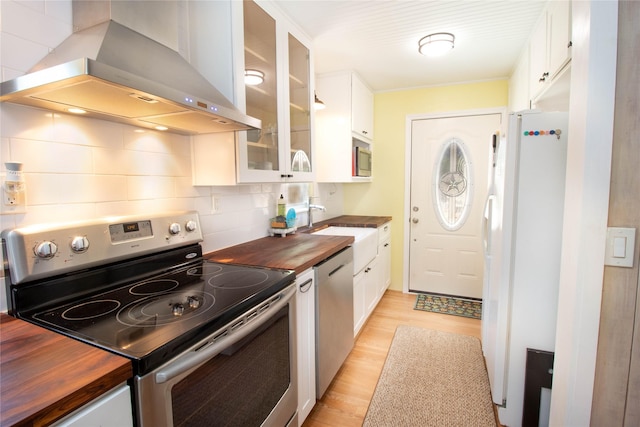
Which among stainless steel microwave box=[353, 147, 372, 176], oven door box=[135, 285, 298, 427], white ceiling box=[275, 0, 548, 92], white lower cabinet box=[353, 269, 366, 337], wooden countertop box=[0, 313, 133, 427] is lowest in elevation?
white lower cabinet box=[353, 269, 366, 337]

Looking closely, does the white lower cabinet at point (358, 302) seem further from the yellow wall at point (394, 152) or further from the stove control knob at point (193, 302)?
the stove control knob at point (193, 302)

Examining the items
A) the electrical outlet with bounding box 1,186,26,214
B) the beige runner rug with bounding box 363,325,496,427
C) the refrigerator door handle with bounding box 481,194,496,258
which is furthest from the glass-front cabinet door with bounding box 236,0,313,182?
the beige runner rug with bounding box 363,325,496,427

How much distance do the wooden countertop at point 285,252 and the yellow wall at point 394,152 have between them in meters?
1.73

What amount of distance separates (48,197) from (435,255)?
3468mm

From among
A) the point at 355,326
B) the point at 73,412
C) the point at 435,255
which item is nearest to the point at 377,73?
the point at 435,255

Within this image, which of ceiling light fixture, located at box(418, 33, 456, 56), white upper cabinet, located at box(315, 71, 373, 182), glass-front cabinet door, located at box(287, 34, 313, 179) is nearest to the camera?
glass-front cabinet door, located at box(287, 34, 313, 179)

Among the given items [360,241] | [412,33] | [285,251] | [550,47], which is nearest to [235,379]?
[285,251]

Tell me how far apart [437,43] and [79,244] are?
8.43 feet

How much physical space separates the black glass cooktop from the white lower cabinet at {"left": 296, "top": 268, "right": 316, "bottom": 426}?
7.6 inches

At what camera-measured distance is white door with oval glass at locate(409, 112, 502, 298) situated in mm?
3430

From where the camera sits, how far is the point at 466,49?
263cm

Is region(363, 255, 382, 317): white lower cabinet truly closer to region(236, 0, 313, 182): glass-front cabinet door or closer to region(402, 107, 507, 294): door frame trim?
region(402, 107, 507, 294): door frame trim

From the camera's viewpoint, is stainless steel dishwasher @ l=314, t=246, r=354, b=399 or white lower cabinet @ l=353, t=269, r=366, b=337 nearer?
stainless steel dishwasher @ l=314, t=246, r=354, b=399

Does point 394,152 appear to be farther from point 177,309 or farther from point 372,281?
point 177,309
